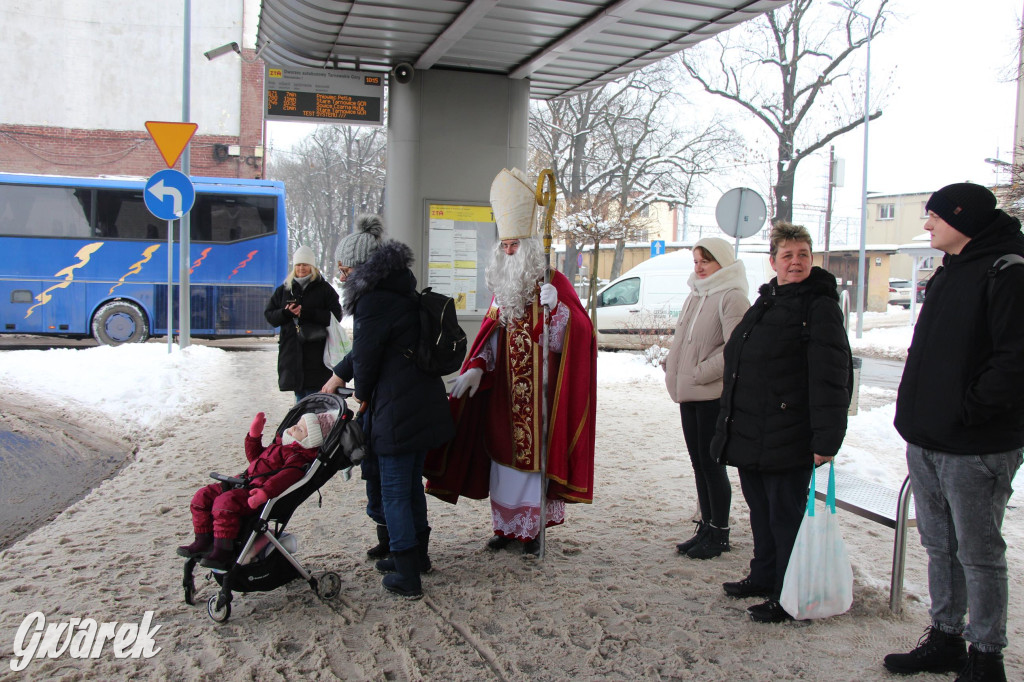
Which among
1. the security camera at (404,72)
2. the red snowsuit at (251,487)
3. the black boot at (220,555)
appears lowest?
the black boot at (220,555)

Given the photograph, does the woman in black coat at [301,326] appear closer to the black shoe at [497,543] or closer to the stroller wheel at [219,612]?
the black shoe at [497,543]

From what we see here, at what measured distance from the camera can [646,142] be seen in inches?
1234

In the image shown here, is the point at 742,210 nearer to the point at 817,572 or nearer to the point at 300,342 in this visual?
the point at 300,342

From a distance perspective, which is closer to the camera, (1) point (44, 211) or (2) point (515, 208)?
(2) point (515, 208)

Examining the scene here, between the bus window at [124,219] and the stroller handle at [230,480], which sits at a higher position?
the bus window at [124,219]

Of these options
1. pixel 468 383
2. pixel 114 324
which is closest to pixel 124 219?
pixel 114 324

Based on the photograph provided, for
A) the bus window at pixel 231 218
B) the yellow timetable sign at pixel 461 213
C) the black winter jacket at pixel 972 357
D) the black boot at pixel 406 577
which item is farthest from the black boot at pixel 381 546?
the bus window at pixel 231 218

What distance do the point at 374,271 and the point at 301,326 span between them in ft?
7.97

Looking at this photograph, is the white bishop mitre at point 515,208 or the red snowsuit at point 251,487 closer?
the red snowsuit at point 251,487

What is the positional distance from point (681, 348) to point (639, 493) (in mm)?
1812

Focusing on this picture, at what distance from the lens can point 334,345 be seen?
247 inches

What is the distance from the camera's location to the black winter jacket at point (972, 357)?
2.83 m

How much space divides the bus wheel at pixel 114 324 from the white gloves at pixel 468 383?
14383 millimetres

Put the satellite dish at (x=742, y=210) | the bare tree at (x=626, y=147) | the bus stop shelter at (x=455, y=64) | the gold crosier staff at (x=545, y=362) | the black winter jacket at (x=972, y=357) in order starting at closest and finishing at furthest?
the black winter jacket at (x=972, y=357) < the gold crosier staff at (x=545, y=362) < the bus stop shelter at (x=455, y=64) < the satellite dish at (x=742, y=210) < the bare tree at (x=626, y=147)
